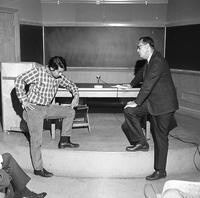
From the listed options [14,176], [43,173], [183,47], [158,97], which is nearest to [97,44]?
[183,47]

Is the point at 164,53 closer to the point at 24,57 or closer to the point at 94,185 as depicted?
the point at 24,57

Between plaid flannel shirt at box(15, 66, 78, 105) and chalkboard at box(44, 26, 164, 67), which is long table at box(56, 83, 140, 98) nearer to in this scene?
plaid flannel shirt at box(15, 66, 78, 105)

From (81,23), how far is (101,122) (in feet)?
8.37

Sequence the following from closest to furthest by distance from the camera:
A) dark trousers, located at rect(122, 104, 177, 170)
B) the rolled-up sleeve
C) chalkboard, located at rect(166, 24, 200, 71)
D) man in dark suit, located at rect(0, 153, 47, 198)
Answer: man in dark suit, located at rect(0, 153, 47, 198), dark trousers, located at rect(122, 104, 177, 170), the rolled-up sleeve, chalkboard, located at rect(166, 24, 200, 71)

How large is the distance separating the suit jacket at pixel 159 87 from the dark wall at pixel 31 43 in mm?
3771

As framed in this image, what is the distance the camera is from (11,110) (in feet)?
17.9

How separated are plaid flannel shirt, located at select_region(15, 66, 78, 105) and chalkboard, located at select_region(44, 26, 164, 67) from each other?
361 cm

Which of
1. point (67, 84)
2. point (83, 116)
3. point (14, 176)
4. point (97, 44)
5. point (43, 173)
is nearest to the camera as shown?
point (14, 176)

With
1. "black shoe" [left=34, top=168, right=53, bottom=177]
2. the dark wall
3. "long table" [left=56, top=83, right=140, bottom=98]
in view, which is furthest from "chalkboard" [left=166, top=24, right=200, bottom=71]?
"black shoe" [left=34, top=168, right=53, bottom=177]

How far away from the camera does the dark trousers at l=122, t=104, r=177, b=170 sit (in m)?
4.33

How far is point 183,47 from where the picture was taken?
7344 millimetres

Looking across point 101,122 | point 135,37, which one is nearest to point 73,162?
point 101,122

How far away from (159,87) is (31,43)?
4132 mm

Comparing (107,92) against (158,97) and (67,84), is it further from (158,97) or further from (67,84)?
(158,97)
